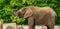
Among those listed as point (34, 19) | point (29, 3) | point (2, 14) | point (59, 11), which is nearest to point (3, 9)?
point (2, 14)

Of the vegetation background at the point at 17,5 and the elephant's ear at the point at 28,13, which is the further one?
the vegetation background at the point at 17,5

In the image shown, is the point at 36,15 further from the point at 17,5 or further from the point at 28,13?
the point at 17,5

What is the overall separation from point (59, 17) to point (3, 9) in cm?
230

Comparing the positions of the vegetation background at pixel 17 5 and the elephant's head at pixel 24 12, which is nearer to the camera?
the elephant's head at pixel 24 12

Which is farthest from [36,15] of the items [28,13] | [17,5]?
[17,5]

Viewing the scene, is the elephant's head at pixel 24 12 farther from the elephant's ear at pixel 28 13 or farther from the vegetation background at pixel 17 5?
the vegetation background at pixel 17 5

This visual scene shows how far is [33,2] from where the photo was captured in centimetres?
1119

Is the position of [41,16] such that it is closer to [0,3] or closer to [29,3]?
[29,3]

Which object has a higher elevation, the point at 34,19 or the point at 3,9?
the point at 34,19

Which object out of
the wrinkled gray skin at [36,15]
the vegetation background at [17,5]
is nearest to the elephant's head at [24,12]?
the wrinkled gray skin at [36,15]

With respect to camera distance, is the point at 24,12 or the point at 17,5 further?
the point at 17,5

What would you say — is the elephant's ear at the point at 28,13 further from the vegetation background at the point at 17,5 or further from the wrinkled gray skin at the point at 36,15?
the vegetation background at the point at 17,5

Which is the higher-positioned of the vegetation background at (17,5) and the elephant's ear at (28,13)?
the elephant's ear at (28,13)

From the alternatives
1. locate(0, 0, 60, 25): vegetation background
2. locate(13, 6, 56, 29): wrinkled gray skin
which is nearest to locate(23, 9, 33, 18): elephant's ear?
locate(13, 6, 56, 29): wrinkled gray skin
